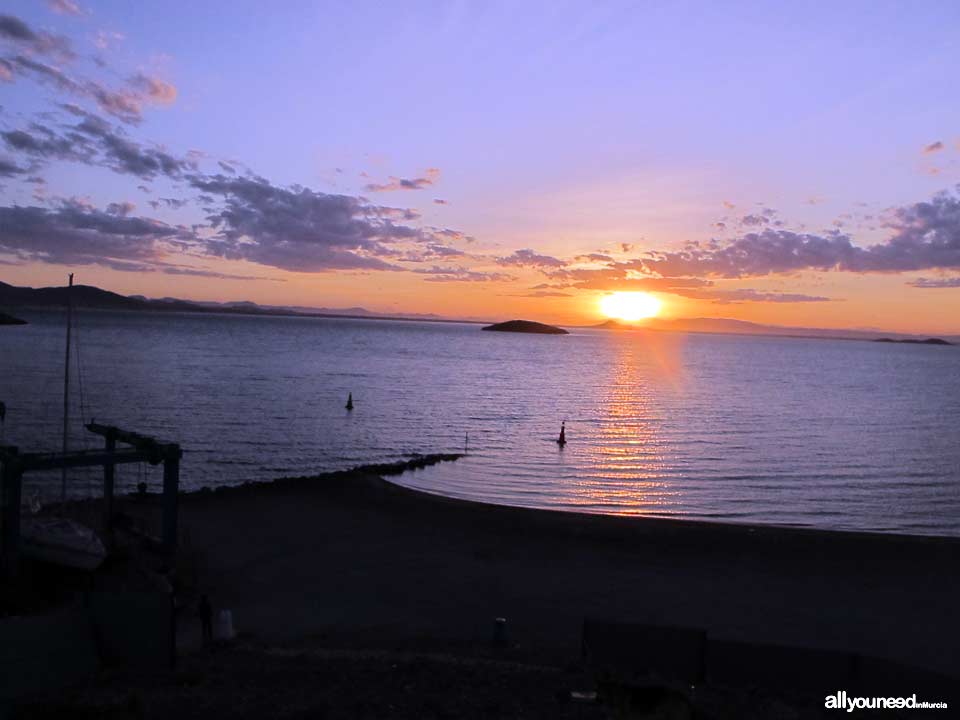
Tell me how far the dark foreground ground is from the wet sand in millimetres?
71

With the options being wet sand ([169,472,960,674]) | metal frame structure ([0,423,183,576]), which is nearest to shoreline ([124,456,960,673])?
wet sand ([169,472,960,674])

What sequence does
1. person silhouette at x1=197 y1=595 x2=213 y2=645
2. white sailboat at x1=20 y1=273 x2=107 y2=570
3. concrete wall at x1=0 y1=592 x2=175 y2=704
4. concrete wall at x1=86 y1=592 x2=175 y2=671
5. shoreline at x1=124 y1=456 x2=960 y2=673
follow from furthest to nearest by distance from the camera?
white sailboat at x1=20 y1=273 x2=107 y2=570
shoreline at x1=124 y1=456 x2=960 y2=673
person silhouette at x1=197 y1=595 x2=213 y2=645
concrete wall at x1=86 y1=592 x2=175 y2=671
concrete wall at x1=0 y1=592 x2=175 y2=704

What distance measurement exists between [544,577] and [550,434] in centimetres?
3236

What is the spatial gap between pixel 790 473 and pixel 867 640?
78.2 feet

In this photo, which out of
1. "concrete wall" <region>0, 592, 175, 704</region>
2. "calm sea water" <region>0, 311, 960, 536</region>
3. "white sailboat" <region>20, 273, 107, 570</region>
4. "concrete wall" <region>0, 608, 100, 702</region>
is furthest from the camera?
"calm sea water" <region>0, 311, 960, 536</region>

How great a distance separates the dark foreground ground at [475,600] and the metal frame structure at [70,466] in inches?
76.4

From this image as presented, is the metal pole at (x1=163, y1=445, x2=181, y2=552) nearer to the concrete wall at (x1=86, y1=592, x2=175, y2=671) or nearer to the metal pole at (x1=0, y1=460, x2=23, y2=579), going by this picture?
the metal pole at (x1=0, y1=460, x2=23, y2=579)

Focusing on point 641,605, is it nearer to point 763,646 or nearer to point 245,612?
point 763,646

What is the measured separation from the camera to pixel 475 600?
55.2 ft

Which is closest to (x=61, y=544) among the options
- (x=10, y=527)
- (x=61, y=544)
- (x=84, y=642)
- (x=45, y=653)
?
(x=61, y=544)

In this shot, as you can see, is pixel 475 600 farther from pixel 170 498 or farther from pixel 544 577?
pixel 170 498

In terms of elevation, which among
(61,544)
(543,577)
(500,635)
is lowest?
(543,577)

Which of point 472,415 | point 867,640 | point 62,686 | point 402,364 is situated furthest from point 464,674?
point 402,364

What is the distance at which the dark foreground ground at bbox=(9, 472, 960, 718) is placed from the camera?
9562 mm
